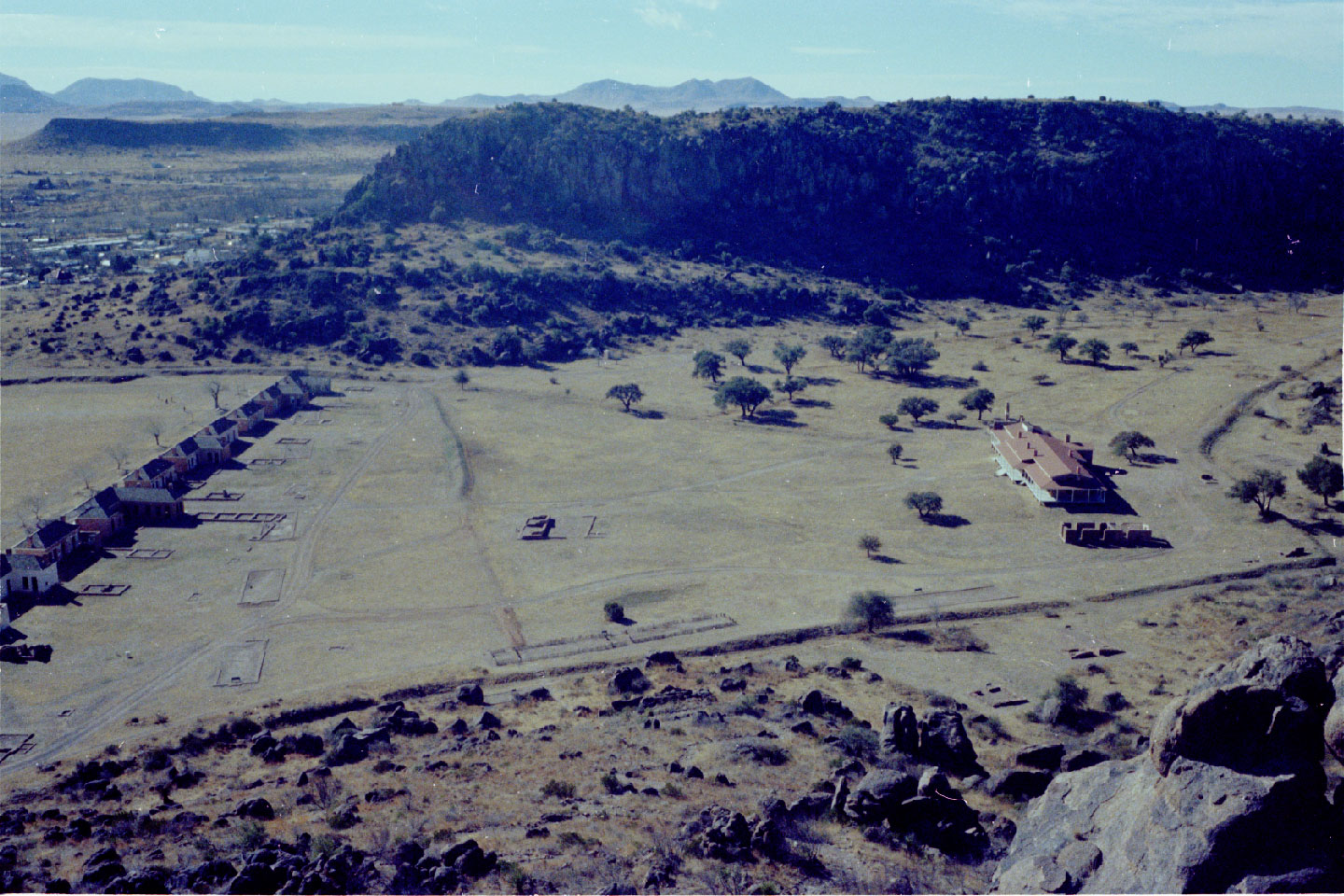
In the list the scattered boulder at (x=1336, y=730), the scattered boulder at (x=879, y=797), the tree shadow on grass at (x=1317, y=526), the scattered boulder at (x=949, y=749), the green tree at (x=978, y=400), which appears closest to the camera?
the scattered boulder at (x=1336, y=730)

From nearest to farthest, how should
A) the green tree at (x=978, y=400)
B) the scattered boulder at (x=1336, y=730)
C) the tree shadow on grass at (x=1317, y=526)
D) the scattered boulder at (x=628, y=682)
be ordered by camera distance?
1. the scattered boulder at (x=1336, y=730)
2. the scattered boulder at (x=628, y=682)
3. the tree shadow on grass at (x=1317, y=526)
4. the green tree at (x=978, y=400)

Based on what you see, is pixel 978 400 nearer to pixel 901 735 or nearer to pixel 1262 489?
pixel 1262 489

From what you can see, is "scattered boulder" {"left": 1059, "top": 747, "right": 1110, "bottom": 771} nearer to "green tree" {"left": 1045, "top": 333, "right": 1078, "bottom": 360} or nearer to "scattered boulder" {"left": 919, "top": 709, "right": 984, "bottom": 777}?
"scattered boulder" {"left": 919, "top": 709, "right": 984, "bottom": 777}

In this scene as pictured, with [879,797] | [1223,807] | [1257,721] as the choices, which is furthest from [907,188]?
[1223,807]

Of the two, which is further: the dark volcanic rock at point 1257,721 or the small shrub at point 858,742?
the small shrub at point 858,742

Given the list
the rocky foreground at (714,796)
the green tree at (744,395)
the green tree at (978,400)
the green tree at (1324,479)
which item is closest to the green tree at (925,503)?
the rocky foreground at (714,796)

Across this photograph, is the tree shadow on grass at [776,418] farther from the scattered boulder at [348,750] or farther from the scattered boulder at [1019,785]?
the scattered boulder at [348,750]

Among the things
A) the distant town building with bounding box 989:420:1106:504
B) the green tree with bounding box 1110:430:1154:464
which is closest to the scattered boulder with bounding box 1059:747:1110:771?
the distant town building with bounding box 989:420:1106:504
